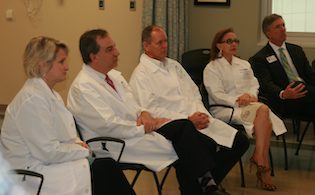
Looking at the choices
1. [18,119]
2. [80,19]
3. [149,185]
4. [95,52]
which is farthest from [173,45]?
[18,119]

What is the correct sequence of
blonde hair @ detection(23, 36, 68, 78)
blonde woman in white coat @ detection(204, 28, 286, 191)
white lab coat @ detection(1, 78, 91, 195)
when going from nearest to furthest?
white lab coat @ detection(1, 78, 91, 195) < blonde hair @ detection(23, 36, 68, 78) < blonde woman in white coat @ detection(204, 28, 286, 191)

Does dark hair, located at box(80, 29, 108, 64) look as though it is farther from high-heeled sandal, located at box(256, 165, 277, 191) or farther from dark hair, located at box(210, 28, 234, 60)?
high-heeled sandal, located at box(256, 165, 277, 191)

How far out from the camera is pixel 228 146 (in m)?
3.78

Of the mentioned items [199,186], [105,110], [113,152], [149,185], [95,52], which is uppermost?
[95,52]

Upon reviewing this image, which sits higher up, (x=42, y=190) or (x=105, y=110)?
(x=105, y=110)

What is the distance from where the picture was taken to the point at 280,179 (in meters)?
4.42

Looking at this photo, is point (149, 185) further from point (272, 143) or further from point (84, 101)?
point (272, 143)

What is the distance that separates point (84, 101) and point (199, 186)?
913 mm

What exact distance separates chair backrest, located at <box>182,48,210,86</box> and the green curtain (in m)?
0.52

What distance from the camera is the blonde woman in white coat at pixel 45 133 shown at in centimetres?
271

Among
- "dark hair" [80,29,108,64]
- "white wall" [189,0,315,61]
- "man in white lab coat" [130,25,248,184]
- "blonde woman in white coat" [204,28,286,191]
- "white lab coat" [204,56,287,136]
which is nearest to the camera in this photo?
"dark hair" [80,29,108,64]

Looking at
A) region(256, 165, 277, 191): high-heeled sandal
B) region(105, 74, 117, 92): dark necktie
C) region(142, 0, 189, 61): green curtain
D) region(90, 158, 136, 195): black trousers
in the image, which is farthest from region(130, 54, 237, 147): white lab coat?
region(142, 0, 189, 61): green curtain

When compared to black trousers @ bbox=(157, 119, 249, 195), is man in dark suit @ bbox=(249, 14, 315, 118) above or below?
above

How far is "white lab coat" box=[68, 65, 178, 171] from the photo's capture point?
3.35 meters
